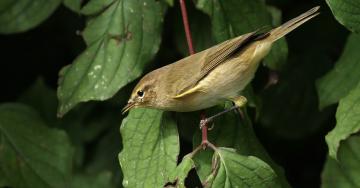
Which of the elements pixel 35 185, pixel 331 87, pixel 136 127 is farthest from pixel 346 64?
pixel 35 185

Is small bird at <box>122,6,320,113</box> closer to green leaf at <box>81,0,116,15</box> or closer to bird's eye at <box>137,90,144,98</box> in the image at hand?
bird's eye at <box>137,90,144,98</box>

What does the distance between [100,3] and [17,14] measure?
25.6 inches

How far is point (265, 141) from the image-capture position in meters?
4.01

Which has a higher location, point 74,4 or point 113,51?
point 74,4

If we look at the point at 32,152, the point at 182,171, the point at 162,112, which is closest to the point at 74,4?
the point at 32,152

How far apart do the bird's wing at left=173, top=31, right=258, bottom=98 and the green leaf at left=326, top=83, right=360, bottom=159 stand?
48 cm

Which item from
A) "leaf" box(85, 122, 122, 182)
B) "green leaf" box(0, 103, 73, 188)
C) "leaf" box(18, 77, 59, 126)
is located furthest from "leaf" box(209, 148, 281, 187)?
"leaf" box(18, 77, 59, 126)

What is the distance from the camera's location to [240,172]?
2.32 m

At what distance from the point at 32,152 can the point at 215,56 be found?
122 cm

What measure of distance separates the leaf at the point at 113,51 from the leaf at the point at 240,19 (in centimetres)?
32

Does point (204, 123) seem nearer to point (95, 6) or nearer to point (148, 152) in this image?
point (148, 152)

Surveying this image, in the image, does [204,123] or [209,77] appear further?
[209,77]

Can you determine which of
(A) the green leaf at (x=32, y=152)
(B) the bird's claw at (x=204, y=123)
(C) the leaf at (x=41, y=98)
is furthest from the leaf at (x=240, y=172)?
(C) the leaf at (x=41, y=98)

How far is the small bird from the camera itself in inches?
105
